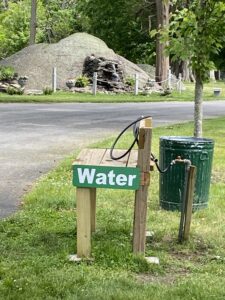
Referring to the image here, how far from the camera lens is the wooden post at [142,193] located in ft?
16.2

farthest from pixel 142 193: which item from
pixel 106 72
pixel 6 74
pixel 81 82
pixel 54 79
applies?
pixel 106 72

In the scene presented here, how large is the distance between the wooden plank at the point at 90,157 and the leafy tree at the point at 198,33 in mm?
2392

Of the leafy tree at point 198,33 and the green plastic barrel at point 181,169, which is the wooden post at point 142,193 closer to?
the green plastic barrel at point 181,169

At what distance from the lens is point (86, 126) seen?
53.5ft

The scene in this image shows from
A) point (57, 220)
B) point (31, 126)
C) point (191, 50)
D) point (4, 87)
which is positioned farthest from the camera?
point (4, 87)

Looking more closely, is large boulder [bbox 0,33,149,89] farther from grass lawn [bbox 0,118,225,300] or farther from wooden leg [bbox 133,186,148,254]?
wooden leg [bbox 133,186,148,254]

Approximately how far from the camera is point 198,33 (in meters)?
7.59

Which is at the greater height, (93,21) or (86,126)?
(93,21)

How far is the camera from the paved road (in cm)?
879

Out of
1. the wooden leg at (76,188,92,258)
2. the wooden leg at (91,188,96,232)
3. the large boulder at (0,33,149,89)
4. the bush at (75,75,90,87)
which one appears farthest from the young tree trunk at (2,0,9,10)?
the wooden leg at (76,188,92,258)

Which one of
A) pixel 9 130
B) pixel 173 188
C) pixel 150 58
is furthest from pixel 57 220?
pixel 150 58

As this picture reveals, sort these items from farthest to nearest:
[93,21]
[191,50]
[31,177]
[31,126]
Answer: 1. [93,21]
2. [31,126]
3. [31,177]
4. [191,50]

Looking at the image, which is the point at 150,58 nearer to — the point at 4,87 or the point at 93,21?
the point at 93,21

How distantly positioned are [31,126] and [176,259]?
11022 millimetres
